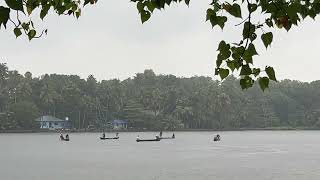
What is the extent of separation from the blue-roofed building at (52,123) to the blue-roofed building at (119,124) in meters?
10.1

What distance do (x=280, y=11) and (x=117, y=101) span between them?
113150 millimetres

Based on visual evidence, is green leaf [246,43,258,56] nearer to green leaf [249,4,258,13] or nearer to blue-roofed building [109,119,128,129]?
green leaf [249,4,258,13]

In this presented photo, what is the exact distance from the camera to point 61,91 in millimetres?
109312

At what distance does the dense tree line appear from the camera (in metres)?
109

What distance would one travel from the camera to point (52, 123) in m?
116

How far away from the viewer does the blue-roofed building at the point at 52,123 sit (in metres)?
114

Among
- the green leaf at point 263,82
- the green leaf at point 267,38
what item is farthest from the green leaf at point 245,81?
the green leaf at point 267,38

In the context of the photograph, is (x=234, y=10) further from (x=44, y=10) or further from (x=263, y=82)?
(x=44, y=10)

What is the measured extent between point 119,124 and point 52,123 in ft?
50.5

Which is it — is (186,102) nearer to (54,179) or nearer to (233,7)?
(54,179)

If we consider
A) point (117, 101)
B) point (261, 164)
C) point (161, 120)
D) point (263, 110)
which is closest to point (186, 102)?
point (161, 120)

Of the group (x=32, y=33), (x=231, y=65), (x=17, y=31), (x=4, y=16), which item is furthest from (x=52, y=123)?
(x=4, y=16)

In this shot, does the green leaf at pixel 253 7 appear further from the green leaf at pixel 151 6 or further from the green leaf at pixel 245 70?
the green leaf at pixel 151 6

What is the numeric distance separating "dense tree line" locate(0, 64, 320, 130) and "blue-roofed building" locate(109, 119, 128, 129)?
103cm
